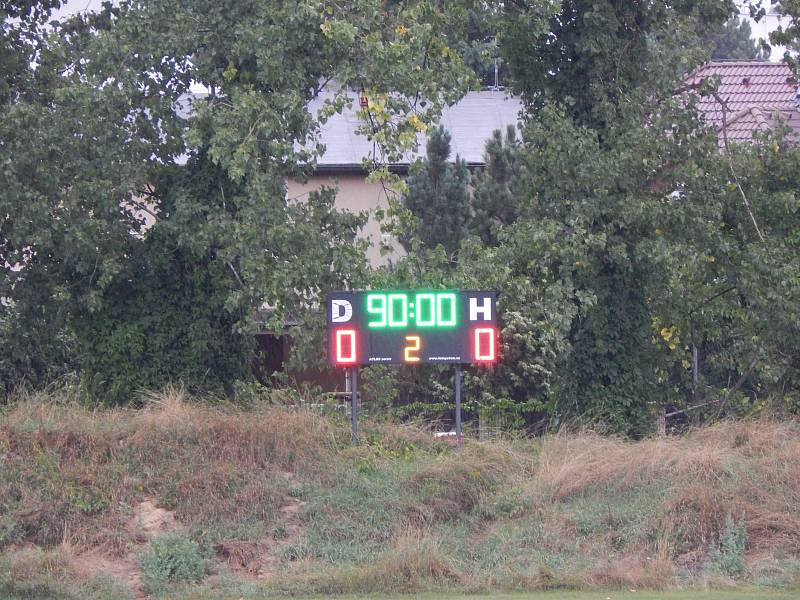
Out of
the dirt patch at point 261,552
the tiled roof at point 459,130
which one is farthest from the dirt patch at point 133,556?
the tiled roof at point 459,130

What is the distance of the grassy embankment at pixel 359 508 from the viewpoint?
11.7m

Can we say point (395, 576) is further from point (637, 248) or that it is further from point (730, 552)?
point (637, 248)

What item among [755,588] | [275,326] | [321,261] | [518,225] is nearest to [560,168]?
[518,225]

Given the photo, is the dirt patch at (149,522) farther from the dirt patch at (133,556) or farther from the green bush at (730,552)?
the green bush at (730,552)

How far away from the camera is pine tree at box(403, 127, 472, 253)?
76.3 ft

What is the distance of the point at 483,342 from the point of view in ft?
46.3

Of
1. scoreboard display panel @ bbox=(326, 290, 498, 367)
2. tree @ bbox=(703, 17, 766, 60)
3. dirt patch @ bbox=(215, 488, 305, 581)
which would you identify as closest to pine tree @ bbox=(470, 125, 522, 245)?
scoreboard display panel @ bbox=(326, 290, 498, 367)

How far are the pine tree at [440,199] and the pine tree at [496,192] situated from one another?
0.30m

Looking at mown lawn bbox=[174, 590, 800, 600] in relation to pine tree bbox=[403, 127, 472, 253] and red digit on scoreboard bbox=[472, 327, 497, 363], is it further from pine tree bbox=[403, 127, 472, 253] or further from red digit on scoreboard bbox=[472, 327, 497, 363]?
pine tree bbox=[403, 127, 472, 253]

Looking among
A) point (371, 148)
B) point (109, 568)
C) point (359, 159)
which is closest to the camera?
point (109, 568)

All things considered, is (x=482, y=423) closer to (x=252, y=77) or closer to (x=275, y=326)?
(x=275, y=326)

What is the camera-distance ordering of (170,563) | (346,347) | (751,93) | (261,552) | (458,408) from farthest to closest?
(751,93) → (458,408) → (346,347) → (261,552) → (170,563)

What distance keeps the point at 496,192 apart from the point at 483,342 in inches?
386

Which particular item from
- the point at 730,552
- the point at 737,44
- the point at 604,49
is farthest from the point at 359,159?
the point at 737,44
